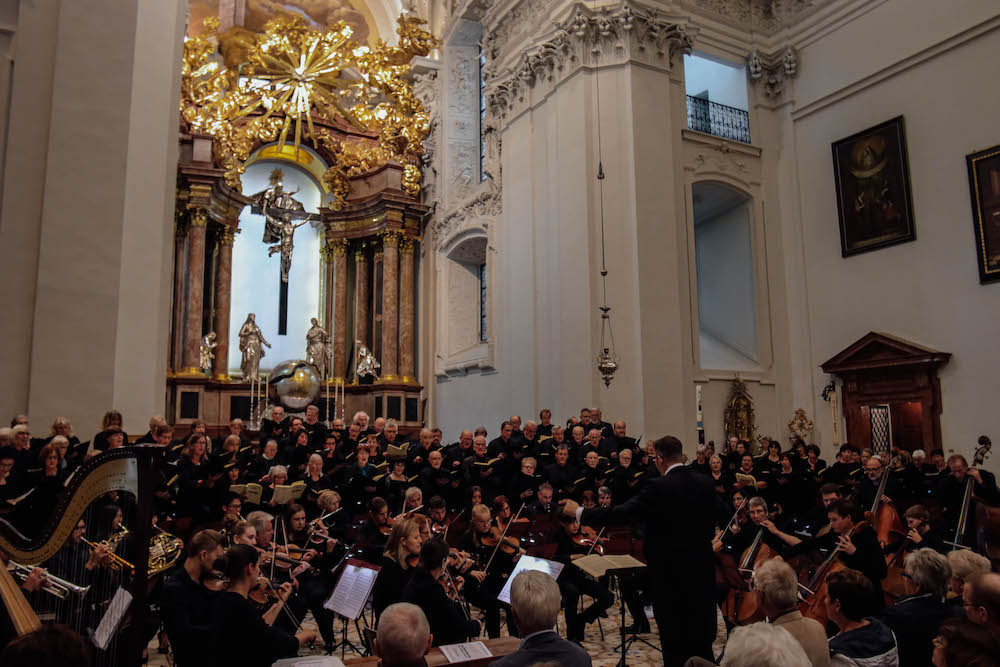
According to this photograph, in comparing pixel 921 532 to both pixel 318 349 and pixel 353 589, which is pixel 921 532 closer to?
pixel 353 589

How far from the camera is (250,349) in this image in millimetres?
15445

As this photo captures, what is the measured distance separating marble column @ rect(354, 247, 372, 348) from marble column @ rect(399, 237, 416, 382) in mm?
891

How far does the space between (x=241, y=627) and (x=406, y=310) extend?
45.6 ft

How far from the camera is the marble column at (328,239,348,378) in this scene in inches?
679

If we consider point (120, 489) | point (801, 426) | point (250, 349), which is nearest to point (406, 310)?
point (250, 349)

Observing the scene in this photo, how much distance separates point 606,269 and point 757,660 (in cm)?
990

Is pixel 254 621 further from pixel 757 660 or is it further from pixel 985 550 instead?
pixel 985 550

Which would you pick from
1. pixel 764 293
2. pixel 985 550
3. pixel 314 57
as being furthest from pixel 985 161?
pixel 314 57

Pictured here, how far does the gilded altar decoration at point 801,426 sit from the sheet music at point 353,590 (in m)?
9.86

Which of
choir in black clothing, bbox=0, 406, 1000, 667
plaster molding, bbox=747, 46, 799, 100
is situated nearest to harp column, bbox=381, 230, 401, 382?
choir in black clothing, bbox=0, 406, 1000, 667

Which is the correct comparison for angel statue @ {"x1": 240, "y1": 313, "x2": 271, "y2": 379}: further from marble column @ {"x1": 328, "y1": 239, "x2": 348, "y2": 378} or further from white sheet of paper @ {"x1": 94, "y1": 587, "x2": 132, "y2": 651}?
white sheet of paper @ {"x1": 94, "y1": 587, "x2": 132, "y2": 651}

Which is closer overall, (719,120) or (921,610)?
(921,610)

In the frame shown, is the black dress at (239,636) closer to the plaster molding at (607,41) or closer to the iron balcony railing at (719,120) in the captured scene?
the plaster molding at (607,41)

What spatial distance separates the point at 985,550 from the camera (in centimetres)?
686
